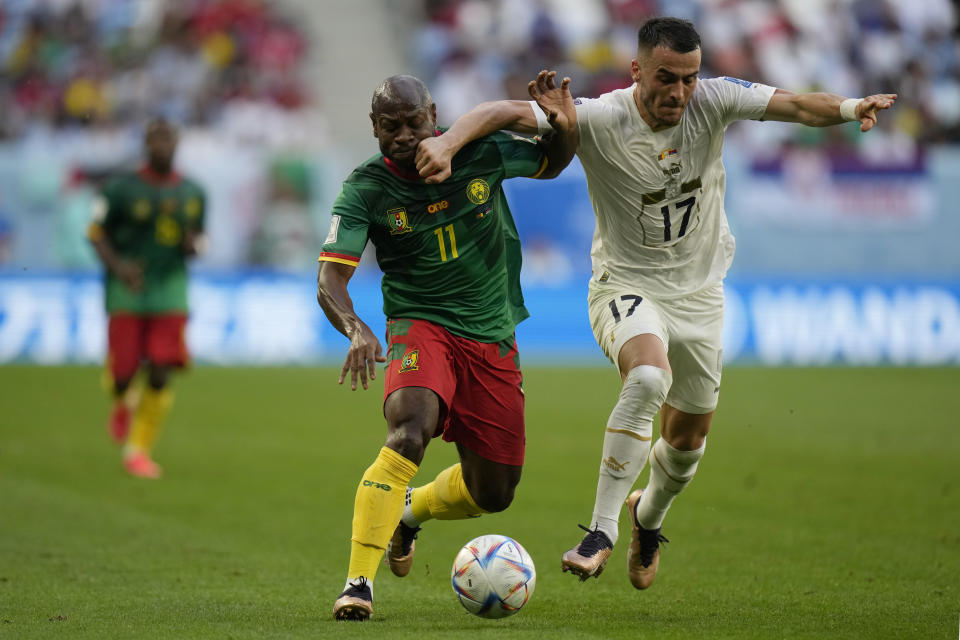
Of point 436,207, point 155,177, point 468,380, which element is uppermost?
point 155,177

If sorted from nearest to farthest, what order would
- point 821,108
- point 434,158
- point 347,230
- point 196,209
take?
→ point 434,158
point 347,230
point 821,108
point 196,209

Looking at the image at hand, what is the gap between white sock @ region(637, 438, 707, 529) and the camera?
20.8 ft

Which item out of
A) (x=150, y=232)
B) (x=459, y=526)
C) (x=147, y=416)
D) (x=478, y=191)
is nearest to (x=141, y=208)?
(x=150, y=232)

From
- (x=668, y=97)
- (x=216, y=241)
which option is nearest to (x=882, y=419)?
(x=668, y=97)

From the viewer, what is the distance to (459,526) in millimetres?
8234

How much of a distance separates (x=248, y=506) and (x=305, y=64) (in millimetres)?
17740

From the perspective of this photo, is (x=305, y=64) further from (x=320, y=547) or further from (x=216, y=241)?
(x=320, y=547)

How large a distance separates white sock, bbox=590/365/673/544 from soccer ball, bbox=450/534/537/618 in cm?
41

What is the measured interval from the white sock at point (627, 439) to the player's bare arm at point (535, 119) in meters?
1.11

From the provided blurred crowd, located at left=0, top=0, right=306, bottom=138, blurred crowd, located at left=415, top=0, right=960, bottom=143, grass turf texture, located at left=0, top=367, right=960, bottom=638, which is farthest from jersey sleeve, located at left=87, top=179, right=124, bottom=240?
blurred crowd, located at left=415, top=0, right=960, bottom=143

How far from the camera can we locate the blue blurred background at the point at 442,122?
1864cm

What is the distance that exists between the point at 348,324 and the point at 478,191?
1012 millimetres

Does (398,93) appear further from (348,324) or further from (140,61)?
(140,61)

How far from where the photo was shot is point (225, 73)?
24047 millimetres
